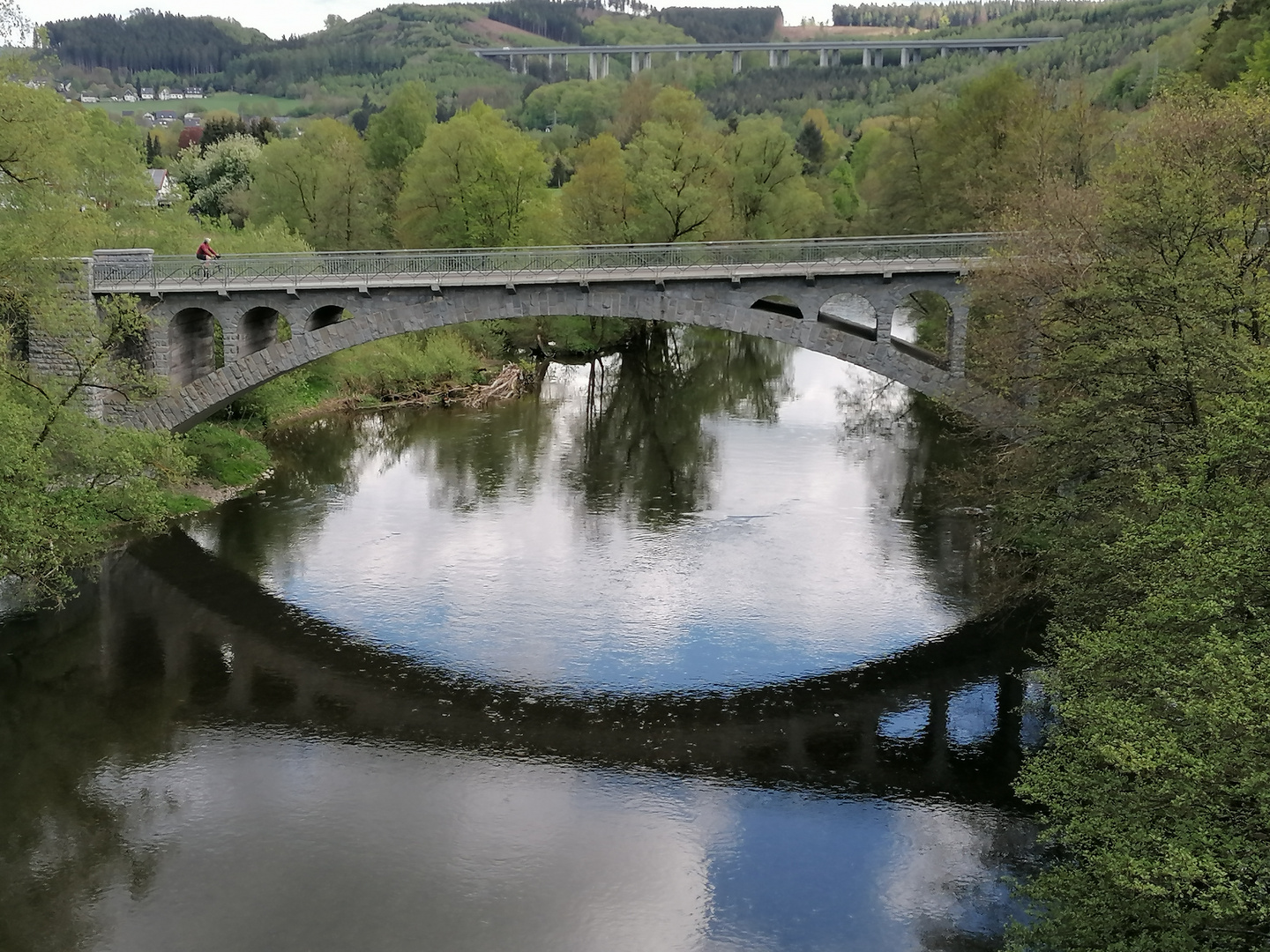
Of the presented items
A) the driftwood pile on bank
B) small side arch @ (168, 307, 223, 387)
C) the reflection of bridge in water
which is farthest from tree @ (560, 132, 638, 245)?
the reflection of bridge in water

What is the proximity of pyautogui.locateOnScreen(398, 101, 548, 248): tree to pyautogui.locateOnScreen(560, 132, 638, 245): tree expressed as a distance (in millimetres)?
1933

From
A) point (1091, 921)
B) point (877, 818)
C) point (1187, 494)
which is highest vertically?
point (1187, 494)

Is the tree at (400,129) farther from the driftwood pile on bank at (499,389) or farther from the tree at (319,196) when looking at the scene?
the driftwood pile on bank at (499,389)

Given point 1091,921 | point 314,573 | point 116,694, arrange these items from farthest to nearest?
point 314,573
point 116,694
point 1091,921

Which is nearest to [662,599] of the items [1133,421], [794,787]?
[794,787]

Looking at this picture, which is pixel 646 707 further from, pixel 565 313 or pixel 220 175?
pixel 220 175

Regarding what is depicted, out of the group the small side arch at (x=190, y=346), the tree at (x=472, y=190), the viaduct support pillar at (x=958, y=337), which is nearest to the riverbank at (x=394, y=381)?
the small side arch at (x=190, y=346)

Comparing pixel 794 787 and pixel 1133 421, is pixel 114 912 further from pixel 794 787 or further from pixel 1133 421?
pixel 1133 421

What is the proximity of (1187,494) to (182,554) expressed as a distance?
26171 mm

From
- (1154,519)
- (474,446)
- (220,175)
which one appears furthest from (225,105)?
(1154,519)

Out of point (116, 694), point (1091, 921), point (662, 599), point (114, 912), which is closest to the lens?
point (1091, 921)

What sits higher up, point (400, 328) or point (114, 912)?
point (400, 328)

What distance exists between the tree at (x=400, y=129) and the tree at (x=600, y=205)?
59.2ft

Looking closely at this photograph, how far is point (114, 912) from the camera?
17234 millimetres
